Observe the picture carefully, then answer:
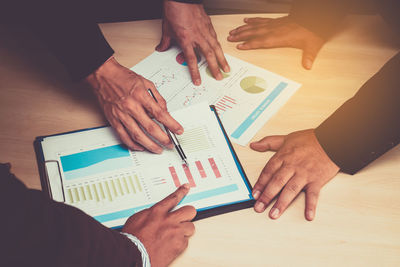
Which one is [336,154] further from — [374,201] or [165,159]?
[165,159]

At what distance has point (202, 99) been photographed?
0.94m

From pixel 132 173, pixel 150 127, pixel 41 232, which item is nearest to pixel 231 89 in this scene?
pixel 150 127

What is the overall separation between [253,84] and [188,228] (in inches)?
19.5

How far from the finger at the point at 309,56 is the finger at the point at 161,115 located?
0.50 m

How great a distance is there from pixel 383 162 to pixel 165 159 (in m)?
0.54

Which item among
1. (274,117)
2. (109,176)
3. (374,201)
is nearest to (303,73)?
(274,117)

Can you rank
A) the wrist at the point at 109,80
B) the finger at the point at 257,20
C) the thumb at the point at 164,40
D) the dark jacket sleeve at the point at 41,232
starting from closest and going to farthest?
the dark jacket sleeve at the point at 41,232 < the wrist at the point at 109,80 < the thumb at the point at 164,40 < the finger at the point at 257,20

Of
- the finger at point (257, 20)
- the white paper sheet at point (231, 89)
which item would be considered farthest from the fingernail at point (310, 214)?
the finger at point (257, 20)

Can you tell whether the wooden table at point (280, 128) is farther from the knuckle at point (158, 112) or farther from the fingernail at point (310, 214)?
the knuckle at point (158, 112)

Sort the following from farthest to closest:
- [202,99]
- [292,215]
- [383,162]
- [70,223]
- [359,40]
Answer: [359,40] < [202,99] < [383,162] < [292,215] < [70,223]

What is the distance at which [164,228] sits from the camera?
0.68m

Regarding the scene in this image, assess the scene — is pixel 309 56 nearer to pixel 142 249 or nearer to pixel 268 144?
pixel 268 144

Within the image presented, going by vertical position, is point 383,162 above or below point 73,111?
below

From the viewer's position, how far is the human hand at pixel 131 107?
0.80 metres
